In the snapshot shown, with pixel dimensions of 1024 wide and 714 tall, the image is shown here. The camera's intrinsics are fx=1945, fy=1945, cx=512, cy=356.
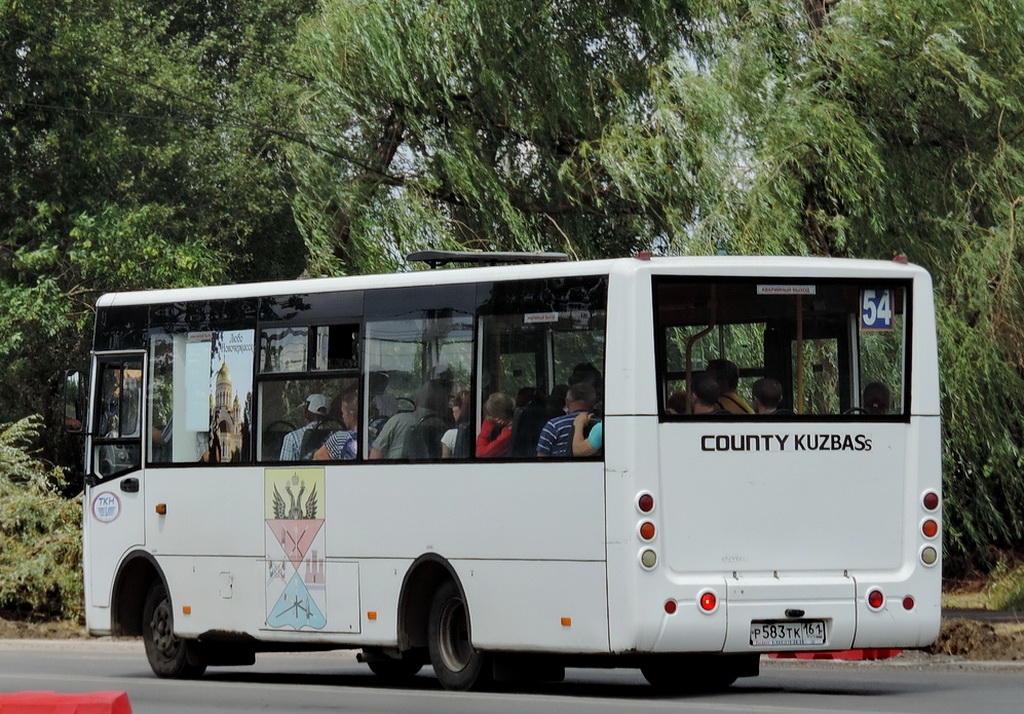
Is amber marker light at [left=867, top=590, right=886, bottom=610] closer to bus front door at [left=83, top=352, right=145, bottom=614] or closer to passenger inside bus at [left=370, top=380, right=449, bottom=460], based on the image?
passenger inside bus at [left=370, top=380, right=449, bottom=460]

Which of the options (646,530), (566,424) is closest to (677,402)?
(566,424)

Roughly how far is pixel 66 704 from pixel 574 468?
5.31 metres

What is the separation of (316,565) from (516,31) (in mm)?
10419

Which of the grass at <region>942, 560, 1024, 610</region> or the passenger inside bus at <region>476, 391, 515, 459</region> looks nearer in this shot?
the passenger inside bus at <region>476, 391, 515, 459</region>

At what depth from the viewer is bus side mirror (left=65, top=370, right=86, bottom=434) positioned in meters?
15.7

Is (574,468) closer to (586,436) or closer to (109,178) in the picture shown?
Answer: (586,436)

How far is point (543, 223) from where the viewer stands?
22406mm

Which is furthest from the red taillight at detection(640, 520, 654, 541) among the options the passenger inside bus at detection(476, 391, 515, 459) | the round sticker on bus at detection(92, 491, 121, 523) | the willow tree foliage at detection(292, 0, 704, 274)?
the willow tree foliage at detection(292, 0, 704, 274)

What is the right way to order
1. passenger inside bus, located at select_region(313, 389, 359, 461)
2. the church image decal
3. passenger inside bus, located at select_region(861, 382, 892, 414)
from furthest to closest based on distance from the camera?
the church image decal → passenger inside bus, located at select_region(313, 389, 359, 461) → passenger inside bus, located at select_region(861, 382, 892, 414)

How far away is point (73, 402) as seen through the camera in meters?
15.7

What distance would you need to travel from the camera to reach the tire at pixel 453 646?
1333 cm

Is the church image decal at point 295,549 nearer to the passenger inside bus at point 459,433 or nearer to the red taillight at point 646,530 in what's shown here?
the passenger inside bus at point 459,433

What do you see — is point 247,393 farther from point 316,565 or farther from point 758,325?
point 758,325

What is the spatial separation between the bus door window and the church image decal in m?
1.74
